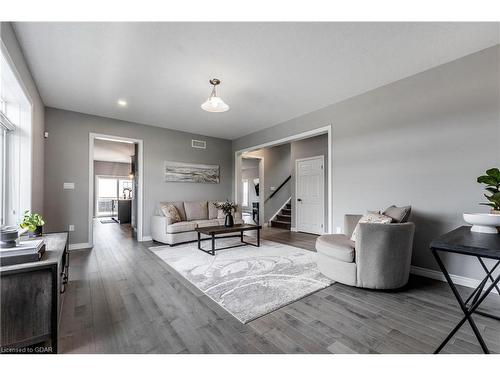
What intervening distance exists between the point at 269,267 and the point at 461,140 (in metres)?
2.79

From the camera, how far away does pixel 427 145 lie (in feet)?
9.30

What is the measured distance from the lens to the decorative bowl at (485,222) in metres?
1.72

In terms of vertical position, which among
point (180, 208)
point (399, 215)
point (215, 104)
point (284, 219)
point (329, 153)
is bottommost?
point (284, 219)

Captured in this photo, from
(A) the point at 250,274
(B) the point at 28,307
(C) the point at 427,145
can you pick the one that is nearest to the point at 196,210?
(A) the point at 250,274

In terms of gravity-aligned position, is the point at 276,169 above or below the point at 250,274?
above

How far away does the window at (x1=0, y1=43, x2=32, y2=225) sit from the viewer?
2.62 m

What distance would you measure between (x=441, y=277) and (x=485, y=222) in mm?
1311

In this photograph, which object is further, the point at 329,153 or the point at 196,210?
the point at 196,210

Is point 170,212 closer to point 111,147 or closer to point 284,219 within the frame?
point 284,219

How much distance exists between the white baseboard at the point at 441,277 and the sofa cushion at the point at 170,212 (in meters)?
4.11

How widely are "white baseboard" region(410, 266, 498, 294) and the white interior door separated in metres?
2.68

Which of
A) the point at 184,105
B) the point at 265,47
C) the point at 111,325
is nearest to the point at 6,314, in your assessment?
the point at 111,325

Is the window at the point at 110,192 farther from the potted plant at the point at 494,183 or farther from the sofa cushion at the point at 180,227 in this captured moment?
the potted plant at the point at 494,183

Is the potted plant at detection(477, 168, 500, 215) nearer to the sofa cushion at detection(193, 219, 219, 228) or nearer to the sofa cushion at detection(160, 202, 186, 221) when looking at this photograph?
the sofa cushion at detection(193, 219, 219, 228)
